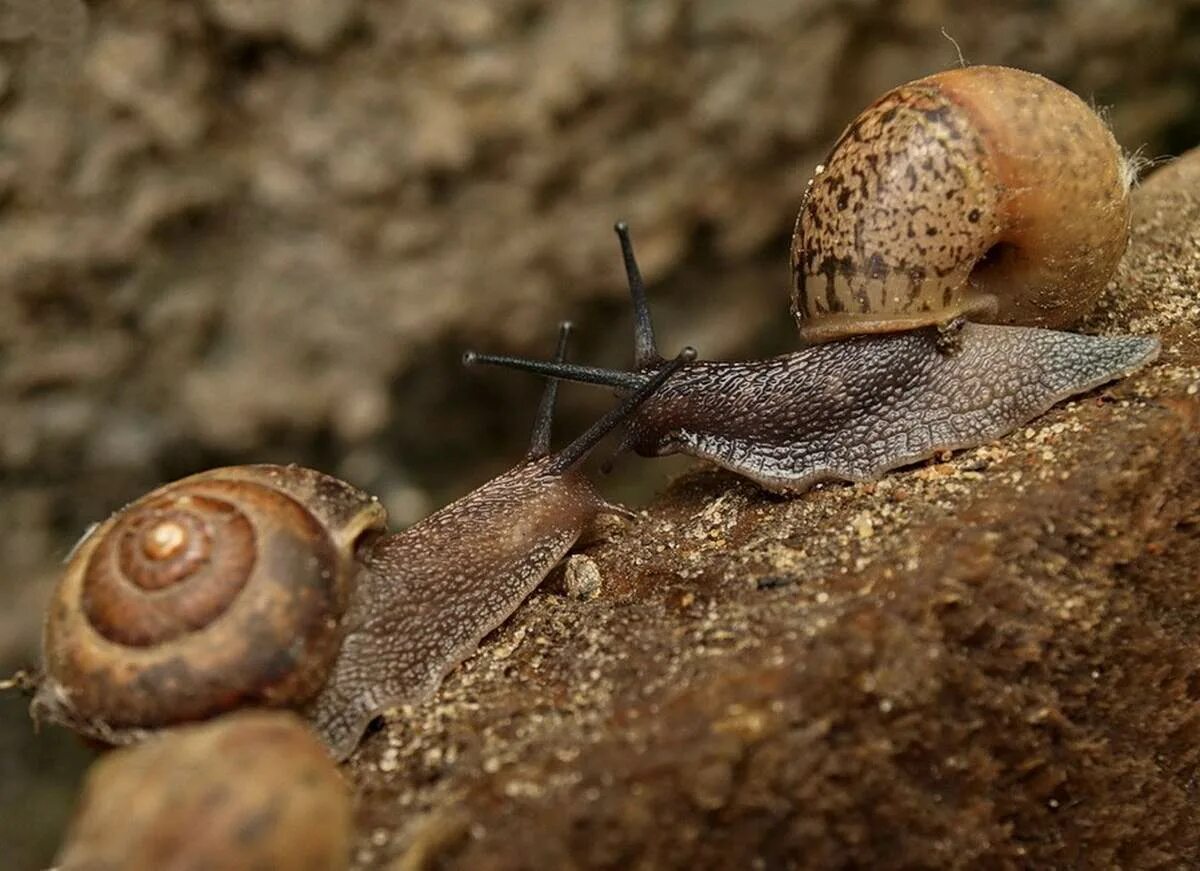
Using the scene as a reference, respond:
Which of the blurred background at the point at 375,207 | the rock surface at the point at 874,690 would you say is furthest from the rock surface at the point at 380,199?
the rock surface at the point at 874,690

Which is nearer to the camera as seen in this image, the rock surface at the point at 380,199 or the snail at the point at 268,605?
the snail at the point at 268,605

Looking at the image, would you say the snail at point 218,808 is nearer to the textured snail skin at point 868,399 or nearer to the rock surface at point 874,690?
the rock surface at point 874,690

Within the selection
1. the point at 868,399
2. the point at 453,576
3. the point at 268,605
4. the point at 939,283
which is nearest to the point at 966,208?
the point at 939,283

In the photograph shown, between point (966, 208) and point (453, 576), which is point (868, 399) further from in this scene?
point (453, 576)

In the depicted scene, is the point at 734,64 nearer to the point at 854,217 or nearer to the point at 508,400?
the point at 508,400

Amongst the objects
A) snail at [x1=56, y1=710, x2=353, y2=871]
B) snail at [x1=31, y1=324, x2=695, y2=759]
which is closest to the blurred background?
snail at [x1=31, y1=324, x2=695, y2=759]

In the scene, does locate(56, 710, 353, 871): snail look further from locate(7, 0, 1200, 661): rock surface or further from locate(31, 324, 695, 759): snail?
locate(7, 0, 1200, 661): rock surface
